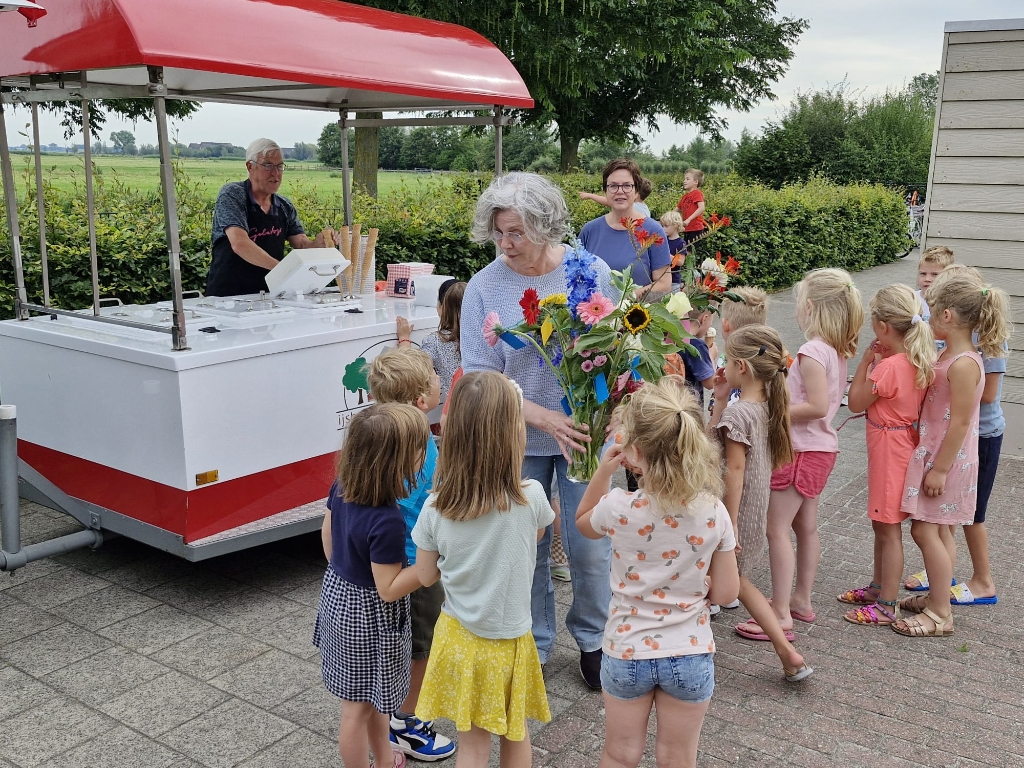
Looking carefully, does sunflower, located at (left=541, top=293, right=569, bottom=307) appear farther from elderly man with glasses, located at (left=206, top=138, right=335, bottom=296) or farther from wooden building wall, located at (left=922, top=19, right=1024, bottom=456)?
wooden building wall, located at (left=922, top=19, right=1024, bottom=456)

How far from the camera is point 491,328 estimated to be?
3254mm

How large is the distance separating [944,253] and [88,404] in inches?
192

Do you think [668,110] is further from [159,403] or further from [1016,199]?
[159,403]

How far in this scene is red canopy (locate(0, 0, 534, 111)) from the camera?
3.83 m

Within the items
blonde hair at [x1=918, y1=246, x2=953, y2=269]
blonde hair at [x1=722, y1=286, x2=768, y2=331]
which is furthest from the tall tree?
blonde hair at [x1=722, y1=286, x2=768, y2=331]

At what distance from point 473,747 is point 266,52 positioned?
10.6 feet

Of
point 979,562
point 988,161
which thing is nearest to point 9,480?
point 979,562

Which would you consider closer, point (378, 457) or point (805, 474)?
point (378, 457)

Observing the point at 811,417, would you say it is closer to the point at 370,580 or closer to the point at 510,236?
the point at 510,236

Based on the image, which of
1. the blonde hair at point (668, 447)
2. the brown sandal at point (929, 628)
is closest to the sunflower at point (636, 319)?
the blonde hair at point (668, 447)

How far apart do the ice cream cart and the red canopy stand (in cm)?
1

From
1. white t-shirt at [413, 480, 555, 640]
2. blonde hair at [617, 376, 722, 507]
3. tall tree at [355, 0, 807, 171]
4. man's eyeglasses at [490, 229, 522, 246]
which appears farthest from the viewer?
tall tree at [355, 0, 807, 171]

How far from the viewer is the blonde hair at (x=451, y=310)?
172 inches

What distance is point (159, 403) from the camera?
160 inches
